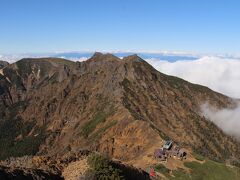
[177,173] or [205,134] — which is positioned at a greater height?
[177,173]

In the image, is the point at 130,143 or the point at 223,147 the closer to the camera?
the point at 130,143

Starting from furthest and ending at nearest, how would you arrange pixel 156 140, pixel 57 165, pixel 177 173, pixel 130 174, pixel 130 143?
pixel 130 143 < pixel 156 140 < pixel 177 173 < pixel 130 174 < pixel 57 165

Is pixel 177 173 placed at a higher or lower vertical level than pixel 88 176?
lower

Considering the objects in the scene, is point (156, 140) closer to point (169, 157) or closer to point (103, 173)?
point (169, 157)

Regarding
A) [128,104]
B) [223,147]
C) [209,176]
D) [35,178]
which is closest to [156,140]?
[209,176]

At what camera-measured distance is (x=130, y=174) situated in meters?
49.4

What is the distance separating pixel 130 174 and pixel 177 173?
100 ft

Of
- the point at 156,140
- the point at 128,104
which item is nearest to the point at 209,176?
the point at 156,140

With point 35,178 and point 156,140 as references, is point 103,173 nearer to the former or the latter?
point 35,178

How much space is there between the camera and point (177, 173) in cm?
7750

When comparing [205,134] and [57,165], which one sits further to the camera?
[205,134]

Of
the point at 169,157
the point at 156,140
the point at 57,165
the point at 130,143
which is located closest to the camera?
the point at 57,165

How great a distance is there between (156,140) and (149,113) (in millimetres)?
62817

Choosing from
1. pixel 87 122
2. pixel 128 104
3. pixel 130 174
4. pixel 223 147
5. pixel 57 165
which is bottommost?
pixel 223 147
